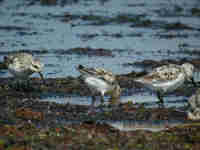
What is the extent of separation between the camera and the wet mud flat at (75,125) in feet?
35.2

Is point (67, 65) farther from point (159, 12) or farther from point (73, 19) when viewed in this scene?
point (159, 12)

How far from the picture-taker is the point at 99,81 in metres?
15.2

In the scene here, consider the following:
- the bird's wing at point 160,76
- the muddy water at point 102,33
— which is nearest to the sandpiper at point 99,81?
the muddy water at point 102,33

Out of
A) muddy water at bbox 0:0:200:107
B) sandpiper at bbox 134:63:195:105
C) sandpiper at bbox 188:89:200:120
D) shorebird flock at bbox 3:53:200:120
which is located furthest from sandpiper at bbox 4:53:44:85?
sandpiper at bbox 188:89:200:120

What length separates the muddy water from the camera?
24.0 meters

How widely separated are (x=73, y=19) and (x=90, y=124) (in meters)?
28.1

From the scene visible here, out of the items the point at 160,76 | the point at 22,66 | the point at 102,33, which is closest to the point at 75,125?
the point at 160,76

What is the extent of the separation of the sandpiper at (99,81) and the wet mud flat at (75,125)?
1.91ft

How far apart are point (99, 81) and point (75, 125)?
2.89 meters

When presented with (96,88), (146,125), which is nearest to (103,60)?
(96,88)

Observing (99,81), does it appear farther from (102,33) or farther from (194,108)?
(102,33)

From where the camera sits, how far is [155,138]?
11.2 m

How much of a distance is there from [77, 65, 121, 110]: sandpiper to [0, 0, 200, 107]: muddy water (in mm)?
703

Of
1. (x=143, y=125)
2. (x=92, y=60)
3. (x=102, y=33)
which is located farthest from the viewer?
(x=102, y=33)
